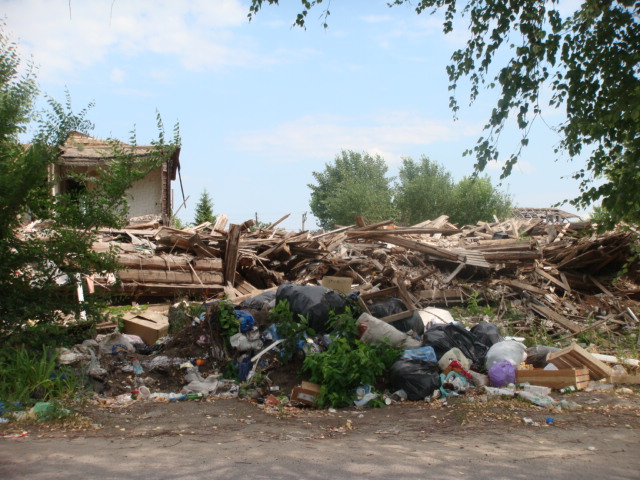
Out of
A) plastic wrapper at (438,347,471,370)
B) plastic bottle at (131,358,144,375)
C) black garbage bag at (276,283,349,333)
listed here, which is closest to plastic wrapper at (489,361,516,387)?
plastic wrapper at (438,347,471,370)

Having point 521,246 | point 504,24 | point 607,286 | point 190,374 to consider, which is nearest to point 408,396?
point 190,374

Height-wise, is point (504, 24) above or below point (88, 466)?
above

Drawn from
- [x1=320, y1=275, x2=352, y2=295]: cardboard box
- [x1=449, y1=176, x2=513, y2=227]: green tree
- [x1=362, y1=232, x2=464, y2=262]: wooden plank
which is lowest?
[x1=320, y1=275, x2=352, y2=295]: cardboard box

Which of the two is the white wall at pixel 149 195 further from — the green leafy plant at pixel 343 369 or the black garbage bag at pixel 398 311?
the green leafy plant at pixel 343 369

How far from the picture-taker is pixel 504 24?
21.6ft

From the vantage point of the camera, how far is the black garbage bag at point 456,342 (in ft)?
26.5

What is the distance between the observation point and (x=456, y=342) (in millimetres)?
8258

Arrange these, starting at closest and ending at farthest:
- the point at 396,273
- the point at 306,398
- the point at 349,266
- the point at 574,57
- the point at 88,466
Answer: the point at 88,466
the point at 574,57
the point at 306,398
the point at 396,273
the point at 349,266

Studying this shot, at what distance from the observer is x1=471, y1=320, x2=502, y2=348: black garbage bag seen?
28.6 feet

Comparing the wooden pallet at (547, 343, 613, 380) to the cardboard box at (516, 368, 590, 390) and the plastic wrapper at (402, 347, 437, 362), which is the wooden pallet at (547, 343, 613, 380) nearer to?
the cardboard box at (516, 368, 590, 390)

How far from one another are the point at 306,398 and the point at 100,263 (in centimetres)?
345

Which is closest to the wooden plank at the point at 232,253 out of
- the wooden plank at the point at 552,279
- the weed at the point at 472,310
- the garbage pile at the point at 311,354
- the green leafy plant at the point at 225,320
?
the garbage pile at the point at 311,354

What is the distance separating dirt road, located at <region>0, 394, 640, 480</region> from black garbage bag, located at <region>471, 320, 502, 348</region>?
5.60 ft

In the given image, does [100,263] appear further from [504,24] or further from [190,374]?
[504,24]
